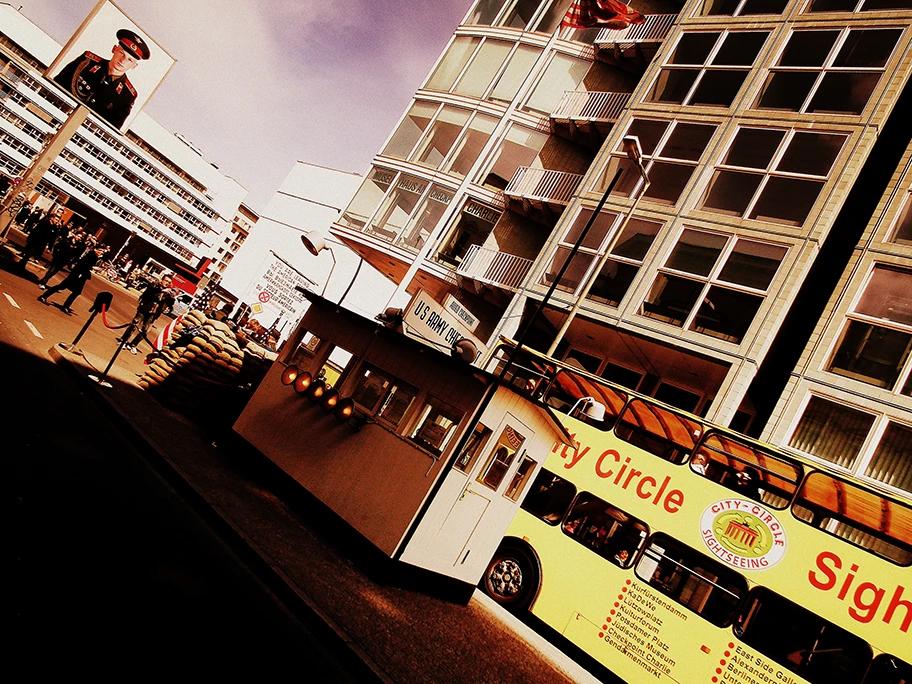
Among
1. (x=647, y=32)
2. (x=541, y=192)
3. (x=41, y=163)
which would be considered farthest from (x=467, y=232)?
(x=41, y=163)

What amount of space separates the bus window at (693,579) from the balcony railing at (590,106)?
16488mm

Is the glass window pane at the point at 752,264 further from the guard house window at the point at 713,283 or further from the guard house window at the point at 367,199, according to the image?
the guard house window at the point at 367,199

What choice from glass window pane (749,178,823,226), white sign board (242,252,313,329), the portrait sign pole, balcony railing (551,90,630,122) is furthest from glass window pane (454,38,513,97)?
white sign board (242,252,313,329)

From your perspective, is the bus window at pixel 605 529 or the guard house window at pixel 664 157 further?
the guard house window at pixel 664 157

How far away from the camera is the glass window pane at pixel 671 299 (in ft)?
45.1

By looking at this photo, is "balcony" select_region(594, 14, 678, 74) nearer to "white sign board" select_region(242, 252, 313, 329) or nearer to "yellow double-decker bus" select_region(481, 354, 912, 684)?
"yellow double-decker bus" select_region(481, 354, 912, 684)

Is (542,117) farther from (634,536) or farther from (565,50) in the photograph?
(634,536)

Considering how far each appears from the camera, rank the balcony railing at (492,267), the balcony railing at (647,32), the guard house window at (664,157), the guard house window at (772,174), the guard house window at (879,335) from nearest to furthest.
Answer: the guard house window at (879,335)
the guard house window at (772,174)
the guard house window at (664,157)
the balcony railing at (647,32)
the balcony railing at (492,267)

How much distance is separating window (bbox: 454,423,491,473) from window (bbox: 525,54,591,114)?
17388 millimetres

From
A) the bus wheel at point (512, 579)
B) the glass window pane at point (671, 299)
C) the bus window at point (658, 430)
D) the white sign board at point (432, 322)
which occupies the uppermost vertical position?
the glass window pane at point (671, 299)

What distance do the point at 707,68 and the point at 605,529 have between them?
1517 centimetres

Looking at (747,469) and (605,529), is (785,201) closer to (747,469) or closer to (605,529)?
(747,469)

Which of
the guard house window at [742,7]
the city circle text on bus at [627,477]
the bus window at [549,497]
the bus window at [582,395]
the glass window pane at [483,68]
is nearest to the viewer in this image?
the city circle text on bus at [627,477]

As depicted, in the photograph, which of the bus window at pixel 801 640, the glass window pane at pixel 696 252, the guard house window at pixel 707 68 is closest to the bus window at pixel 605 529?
the bus window at pixel 801 640
